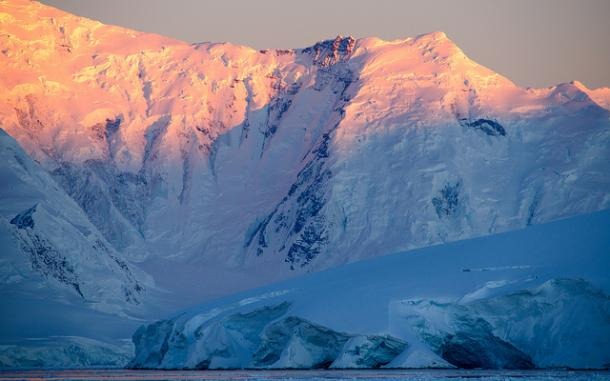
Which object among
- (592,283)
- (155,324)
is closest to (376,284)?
(592,283)

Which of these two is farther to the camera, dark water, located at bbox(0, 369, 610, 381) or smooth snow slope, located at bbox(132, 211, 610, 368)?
smooth snow slope, located at bbox(132, 211, 610, 368)

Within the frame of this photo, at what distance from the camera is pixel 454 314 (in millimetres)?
102750

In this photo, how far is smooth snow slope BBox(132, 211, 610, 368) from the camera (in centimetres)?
9906

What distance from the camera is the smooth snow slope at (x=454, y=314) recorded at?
3900 inches

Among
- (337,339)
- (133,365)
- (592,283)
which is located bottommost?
(133,365)

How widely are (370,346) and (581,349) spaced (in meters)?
15.1

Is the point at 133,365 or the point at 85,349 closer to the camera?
the point at 133,365

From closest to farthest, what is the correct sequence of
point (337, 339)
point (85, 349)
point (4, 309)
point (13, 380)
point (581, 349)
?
point (13, 380), point (581, 349), point (337, 339), point (85, 349), point (4, 309)

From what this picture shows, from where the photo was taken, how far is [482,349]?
102438mm

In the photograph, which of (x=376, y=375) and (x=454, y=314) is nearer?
(x=376, y=375)

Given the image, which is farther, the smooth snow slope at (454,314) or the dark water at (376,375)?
the smooth snow slope at (454,314)

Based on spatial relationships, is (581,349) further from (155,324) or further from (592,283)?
(155,324)

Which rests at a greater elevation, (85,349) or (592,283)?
(592,283)

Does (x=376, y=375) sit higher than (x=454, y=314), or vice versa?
(x=454, y=314)
